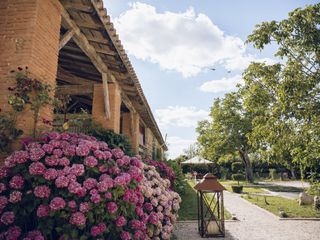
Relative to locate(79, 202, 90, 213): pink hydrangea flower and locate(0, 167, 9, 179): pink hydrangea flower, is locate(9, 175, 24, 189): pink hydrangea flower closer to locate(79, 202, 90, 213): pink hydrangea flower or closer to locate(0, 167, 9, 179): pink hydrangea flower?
locate(0, 167, 9, 179): pink hydrangea flower

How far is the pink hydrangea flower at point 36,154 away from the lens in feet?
8.45

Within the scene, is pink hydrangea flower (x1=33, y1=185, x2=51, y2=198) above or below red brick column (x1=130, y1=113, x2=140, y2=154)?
below

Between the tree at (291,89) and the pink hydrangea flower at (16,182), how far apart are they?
6158 millimetres

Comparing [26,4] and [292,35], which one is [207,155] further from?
[26,4]

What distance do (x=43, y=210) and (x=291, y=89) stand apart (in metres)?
6.31

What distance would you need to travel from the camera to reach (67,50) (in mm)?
5883

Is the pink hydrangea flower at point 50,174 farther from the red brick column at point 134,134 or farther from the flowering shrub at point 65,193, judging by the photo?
the red brick column at point 134,134

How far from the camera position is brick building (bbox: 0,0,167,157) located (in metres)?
3.40

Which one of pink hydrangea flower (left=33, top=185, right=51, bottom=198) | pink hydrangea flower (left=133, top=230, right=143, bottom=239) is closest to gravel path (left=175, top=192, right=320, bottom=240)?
pink hydrangea flower (left=133, top=230, right=143, bottom=239)

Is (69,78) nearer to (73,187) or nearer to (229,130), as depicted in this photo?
(73,187)

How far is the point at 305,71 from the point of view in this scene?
6.89 m

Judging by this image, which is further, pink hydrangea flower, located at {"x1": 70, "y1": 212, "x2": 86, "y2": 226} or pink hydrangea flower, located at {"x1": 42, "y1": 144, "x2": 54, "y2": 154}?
pink hydrangea flower, located at {"x1": 42, "y1": 144, "x2": 54, "y2": 154}

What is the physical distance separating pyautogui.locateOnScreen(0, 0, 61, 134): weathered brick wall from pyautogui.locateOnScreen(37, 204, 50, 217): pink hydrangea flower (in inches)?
50.0

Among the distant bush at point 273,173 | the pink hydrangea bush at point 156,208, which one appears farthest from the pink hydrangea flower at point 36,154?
the distant bush at point 273,173
